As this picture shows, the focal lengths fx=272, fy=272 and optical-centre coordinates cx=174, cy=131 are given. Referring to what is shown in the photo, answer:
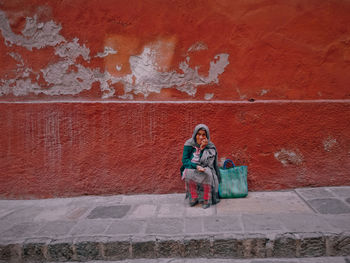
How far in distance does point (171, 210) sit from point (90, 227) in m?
0.99

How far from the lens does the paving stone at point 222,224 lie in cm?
290

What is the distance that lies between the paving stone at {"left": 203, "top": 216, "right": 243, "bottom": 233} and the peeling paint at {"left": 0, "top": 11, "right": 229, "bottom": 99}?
1826 millimetres

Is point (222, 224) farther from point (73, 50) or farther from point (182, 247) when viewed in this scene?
point (73, 50)

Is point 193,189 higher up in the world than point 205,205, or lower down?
higher up

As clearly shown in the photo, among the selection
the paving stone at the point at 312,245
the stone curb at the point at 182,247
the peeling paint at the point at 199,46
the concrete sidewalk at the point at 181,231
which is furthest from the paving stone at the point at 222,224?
the peeling paint at the point at 199,46

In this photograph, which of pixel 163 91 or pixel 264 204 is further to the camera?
pixel 163 91

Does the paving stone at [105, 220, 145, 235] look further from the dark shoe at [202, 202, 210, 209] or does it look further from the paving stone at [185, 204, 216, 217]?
the dark shoe at [202, 202, 210, 209]

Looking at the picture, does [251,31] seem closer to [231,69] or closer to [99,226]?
[231,69]

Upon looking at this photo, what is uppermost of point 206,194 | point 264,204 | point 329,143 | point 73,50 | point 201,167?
point 73,50

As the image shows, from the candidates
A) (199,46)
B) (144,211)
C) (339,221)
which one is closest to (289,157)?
(339,221)

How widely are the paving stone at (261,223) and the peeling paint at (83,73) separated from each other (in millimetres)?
1905

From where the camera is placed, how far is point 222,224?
3020mm

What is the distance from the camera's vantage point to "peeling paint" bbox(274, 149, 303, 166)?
393cm

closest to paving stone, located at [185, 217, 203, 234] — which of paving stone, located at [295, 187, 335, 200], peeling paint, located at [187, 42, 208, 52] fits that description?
paving stone, located at [295, 187, 335, 200]
